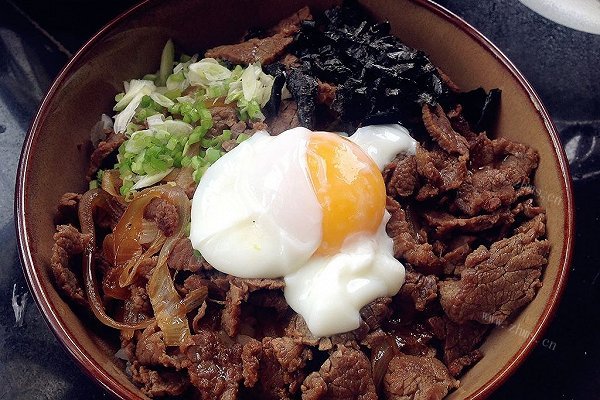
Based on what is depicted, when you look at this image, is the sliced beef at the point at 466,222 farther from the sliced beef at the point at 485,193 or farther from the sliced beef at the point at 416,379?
the sliced beef at the point at 416,379

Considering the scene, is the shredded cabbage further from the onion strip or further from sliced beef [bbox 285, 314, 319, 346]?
sliced beef [bbox 285, 314, 319, 346]

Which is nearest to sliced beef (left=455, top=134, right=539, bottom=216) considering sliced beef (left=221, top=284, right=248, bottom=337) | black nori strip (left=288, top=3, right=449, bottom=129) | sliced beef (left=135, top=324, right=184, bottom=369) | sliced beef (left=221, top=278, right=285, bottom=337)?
black nori strip (left=288, top=3, right=449, bottom=129)

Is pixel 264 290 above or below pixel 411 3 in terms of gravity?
below

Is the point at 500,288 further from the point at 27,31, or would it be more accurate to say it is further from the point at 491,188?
the point at 27,31

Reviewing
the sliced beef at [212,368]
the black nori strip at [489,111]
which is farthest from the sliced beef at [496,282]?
the sliced beef at [212,368]

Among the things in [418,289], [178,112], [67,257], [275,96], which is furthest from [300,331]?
[178,112]

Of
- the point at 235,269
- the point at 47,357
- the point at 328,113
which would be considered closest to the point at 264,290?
the point at 235,269

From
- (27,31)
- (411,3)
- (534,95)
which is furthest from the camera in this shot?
(27,31)
